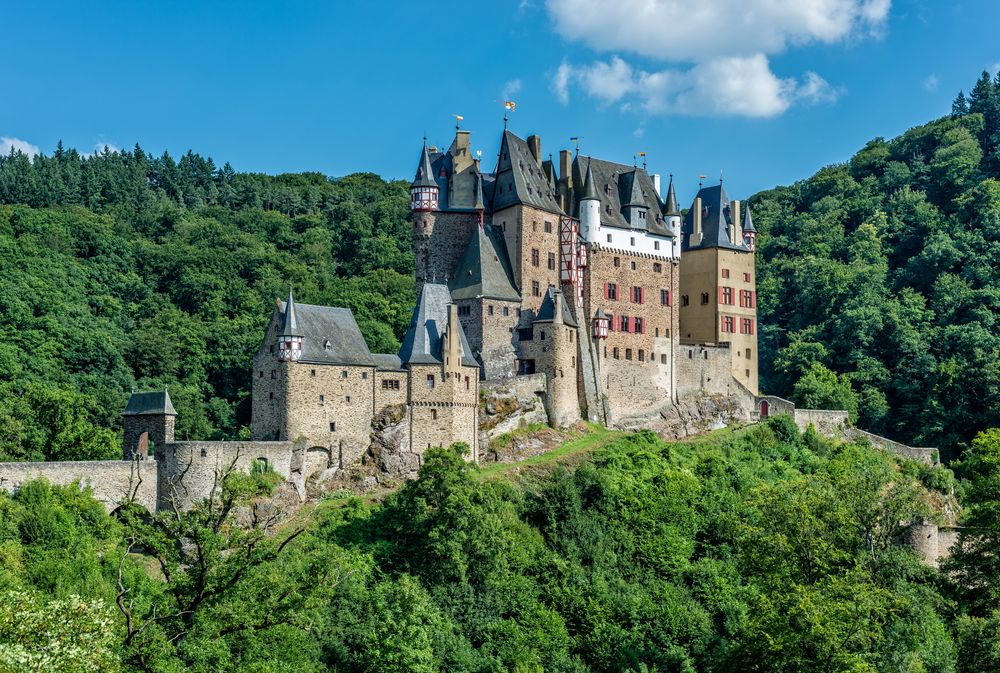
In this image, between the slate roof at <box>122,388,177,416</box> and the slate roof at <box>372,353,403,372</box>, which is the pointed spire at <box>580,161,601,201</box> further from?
the slate roof at <box>122,388,177,416</box>

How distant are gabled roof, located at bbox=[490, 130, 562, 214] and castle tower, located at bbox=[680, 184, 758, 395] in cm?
992

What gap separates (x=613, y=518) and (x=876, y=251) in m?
49.3

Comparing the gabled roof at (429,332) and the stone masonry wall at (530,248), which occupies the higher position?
the stone masonry wall at (530,248)

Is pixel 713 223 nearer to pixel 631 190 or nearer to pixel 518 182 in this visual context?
pixel 631 190

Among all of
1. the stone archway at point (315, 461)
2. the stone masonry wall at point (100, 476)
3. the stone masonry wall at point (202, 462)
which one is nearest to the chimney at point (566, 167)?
the stone archway at point (315, 461)

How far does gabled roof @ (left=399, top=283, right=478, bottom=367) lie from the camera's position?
2148 inches

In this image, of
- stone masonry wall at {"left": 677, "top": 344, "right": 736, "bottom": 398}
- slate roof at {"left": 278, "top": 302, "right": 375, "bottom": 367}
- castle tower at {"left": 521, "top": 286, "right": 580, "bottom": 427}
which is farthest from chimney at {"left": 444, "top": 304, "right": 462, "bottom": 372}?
stone masonry wall at {"left": 677, "top": 344, "right": 736, "bottom": 398}

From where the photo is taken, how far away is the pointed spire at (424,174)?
61.9 metres

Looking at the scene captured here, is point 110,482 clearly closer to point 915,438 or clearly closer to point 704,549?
point 704,549

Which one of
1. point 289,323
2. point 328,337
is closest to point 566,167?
point 328,337

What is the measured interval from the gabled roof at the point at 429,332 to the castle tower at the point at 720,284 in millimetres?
17783

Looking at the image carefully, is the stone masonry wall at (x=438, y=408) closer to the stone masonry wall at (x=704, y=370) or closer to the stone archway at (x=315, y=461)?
the stone archway at (x=315, y=461)

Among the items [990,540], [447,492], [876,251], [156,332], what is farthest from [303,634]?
[876,251]

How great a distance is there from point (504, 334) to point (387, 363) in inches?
310
